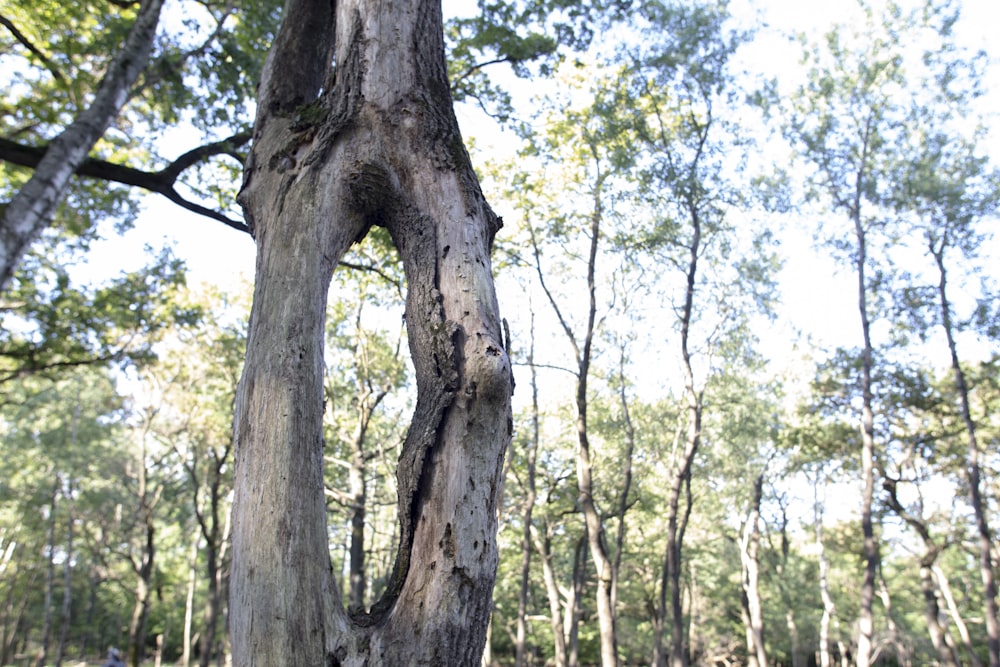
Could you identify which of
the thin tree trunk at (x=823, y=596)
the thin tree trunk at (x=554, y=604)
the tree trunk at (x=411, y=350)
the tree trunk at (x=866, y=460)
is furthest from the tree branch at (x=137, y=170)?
the thin tree trunk at (x=823, y=596)

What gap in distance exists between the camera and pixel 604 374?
23141 mm

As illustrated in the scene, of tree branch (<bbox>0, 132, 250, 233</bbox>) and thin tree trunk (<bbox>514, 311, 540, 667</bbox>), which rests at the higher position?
tree branch (<bbox>0, 132, 250, 233</bbox>)

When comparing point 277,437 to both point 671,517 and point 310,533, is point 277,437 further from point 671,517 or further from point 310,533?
point 671,517

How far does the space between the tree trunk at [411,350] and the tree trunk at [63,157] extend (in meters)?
4.70

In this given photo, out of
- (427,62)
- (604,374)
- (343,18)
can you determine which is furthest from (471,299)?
(604,374)

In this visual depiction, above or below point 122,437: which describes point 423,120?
below

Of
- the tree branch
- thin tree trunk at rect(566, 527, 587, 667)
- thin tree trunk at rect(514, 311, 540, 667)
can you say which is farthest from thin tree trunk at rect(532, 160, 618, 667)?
the tree branch

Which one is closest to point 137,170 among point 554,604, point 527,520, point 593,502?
point 593,502

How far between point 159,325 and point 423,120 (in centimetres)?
1345

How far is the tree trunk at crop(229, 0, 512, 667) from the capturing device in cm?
205

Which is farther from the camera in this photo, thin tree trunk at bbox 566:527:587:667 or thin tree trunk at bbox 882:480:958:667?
thin tree trunk at bbox 566:527:587:667

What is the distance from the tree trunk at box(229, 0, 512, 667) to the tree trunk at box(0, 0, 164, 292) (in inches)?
185

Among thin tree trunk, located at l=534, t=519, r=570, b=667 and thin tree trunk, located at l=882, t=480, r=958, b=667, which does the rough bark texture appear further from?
thin tree trunk, located at l=534, t=519, r=570, b=667

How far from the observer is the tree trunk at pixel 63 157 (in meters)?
6.29
